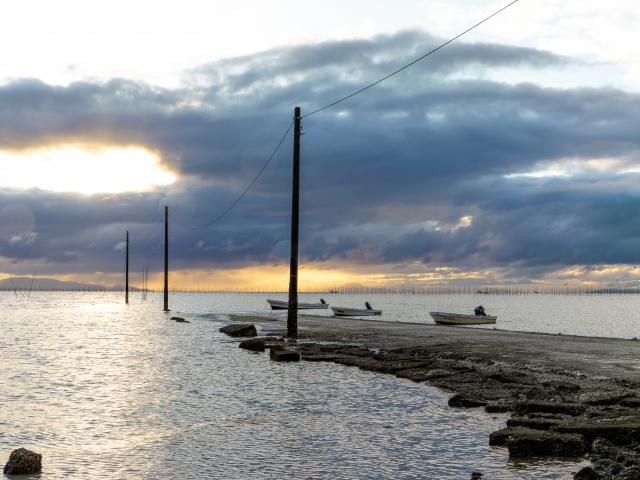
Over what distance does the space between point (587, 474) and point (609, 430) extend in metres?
2.79

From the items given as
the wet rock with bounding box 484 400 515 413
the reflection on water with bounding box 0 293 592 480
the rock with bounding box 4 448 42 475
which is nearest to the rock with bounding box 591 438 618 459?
the reflection on water with bounding box 0 293 592 480

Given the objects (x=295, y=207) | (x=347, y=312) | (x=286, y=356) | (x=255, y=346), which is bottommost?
(x=347, y=312)

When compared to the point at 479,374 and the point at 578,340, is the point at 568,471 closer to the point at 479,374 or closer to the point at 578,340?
the point at 479,374

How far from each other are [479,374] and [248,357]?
12690 mm

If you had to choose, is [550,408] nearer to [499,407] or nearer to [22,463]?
[499,407]

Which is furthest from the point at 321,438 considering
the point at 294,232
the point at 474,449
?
the point at 294,232

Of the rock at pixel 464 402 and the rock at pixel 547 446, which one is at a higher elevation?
the rock at pixel 547 446

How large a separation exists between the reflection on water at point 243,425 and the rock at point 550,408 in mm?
509

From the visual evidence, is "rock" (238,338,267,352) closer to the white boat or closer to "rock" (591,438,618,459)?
"rock" (591,438,618,459)

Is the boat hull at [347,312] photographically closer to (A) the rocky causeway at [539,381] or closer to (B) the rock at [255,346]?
(A) the rocky causeway at [539,381]

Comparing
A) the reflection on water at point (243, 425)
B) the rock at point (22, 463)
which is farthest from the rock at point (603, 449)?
the rock at point (22, 463)

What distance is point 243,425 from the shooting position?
15.4 m

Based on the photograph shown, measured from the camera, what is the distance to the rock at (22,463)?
1102 cm

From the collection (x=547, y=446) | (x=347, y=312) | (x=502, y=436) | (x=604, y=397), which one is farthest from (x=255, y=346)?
(x=347, y=312)
